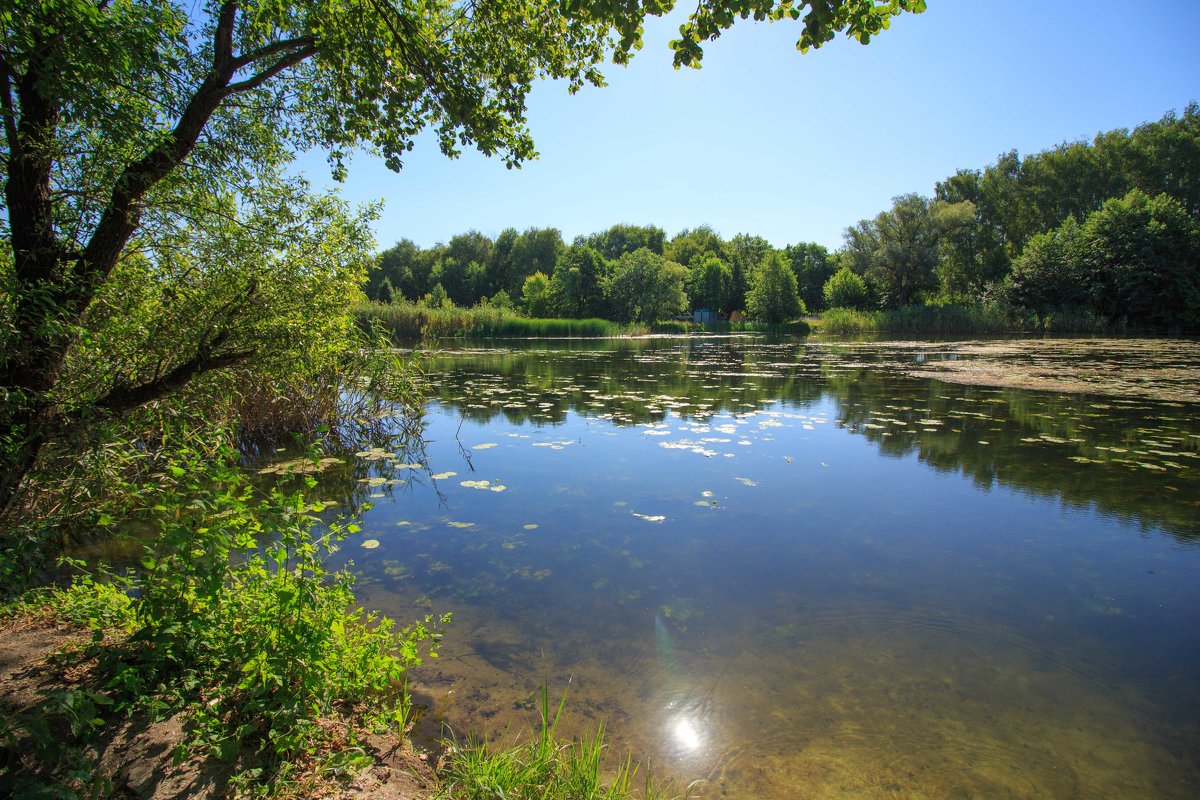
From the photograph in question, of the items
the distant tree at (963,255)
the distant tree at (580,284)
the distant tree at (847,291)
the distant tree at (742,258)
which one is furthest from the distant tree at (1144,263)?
the distant tree at (580,284)

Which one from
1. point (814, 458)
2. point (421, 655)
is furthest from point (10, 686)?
point (814, 458)

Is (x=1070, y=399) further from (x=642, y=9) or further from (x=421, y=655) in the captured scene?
(x=421, y=655)

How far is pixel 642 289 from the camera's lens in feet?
175

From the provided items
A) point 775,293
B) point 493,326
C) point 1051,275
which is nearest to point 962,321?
point 1051,275

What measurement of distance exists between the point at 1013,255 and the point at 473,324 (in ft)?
161

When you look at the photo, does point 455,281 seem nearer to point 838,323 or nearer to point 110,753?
point 838,323

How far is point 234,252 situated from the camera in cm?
490

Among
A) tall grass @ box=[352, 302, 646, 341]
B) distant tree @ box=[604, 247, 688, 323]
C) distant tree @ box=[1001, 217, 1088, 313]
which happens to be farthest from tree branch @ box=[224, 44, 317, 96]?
distant tree @ box=[604, 247, 688, 323]

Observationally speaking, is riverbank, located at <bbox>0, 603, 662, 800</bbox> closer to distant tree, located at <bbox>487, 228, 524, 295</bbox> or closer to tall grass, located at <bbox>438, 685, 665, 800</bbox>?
tall grass, located at <bbox>438, 685, 665, 800</bbox>

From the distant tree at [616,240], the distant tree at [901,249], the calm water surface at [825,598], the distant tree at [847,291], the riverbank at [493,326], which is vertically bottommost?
the calm water surface at [825,598]

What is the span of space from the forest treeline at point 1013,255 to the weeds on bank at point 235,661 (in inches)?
1619

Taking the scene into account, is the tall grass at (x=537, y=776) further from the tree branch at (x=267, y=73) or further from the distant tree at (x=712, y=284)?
the distant tree at (x=712, y=284)

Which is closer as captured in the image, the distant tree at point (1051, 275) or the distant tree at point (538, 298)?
the distant tree at point (1051, 275)

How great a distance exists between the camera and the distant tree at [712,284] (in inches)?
2560
